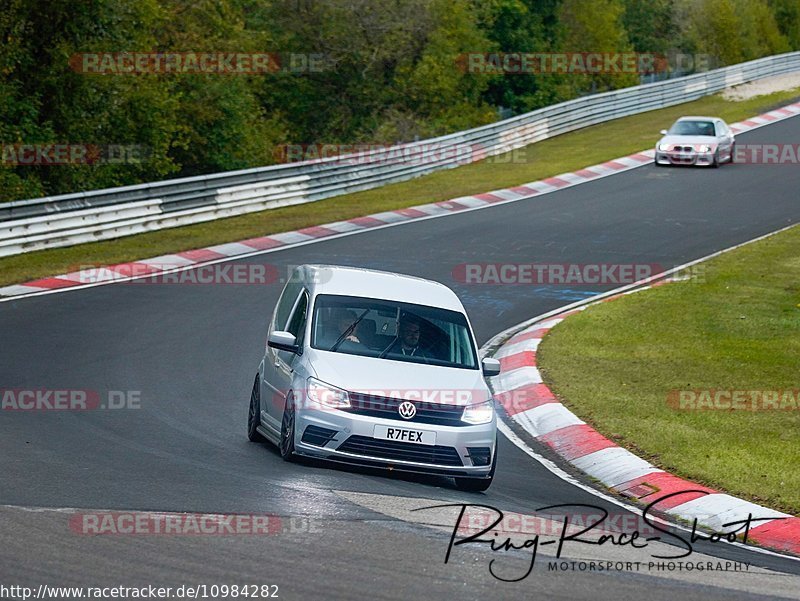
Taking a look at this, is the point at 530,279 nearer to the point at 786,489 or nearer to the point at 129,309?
the point at 129,309

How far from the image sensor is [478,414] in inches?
408

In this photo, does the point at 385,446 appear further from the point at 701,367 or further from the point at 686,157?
the point at 686,157

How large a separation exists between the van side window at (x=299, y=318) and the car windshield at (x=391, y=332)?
0.17m

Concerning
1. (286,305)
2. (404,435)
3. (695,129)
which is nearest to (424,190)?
(695,129)

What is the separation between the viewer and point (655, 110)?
154ft

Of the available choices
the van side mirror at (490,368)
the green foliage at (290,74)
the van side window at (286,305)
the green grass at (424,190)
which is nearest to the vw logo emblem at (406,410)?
the van side mirror at (490,368)

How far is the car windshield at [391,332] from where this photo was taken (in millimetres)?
10875

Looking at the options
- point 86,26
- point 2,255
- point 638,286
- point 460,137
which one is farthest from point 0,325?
point 460,137

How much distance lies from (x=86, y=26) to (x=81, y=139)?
3037 millimetres

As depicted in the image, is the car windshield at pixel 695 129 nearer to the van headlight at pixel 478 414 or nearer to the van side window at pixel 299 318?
the van side window at pixel 299 318

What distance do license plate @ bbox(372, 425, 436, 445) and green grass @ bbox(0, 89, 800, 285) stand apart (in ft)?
38.1

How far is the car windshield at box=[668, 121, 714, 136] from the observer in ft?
115

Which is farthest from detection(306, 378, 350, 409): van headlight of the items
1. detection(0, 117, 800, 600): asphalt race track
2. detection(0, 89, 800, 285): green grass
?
detection(0, 89, 800, 285): green grass

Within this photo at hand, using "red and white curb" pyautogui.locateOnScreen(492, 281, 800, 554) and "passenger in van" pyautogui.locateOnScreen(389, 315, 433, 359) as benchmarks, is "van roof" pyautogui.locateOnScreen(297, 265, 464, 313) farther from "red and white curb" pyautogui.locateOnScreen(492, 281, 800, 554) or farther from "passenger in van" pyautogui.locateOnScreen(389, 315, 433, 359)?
"red and white curb" pyautogui.locateOnScreen(492, 281, 800, 554)
